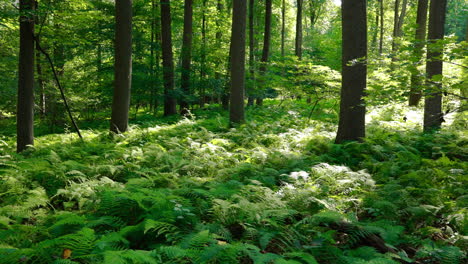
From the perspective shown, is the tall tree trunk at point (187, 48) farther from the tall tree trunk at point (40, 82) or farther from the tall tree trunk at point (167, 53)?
the tall tree trunk at point (40, 82)

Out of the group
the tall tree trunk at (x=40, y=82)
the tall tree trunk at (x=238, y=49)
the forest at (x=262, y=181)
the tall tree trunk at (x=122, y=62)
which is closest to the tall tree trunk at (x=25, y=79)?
the forest at (x=262, y=181)

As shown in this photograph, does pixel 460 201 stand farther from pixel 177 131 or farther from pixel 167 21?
pixel 167 21

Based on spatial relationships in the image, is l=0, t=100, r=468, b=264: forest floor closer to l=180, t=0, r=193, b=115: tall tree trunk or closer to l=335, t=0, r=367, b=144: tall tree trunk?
l=335, t=0, r=367, b=144: tall tree trunk

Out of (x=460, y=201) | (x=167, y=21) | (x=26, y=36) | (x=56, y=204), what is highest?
(x=167, y=21)

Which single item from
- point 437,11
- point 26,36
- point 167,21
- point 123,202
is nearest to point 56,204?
point 123,202

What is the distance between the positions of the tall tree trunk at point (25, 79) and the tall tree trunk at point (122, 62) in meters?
2.23

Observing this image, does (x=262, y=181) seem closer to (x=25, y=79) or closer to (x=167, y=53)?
(x=25, y=79)

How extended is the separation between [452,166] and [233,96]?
707 centimetres

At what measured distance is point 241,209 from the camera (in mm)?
4148

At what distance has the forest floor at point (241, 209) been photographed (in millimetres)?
3283

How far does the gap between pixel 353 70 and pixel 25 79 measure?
846cm

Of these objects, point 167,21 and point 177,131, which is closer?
point 177,131

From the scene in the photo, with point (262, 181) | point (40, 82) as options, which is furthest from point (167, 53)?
point (262, 181)

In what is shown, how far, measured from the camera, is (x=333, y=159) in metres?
6.82
